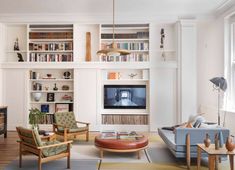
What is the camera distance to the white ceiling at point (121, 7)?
6.40 meters

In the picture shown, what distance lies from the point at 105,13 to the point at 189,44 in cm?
261

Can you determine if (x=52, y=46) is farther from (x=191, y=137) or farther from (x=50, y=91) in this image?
(x=191, y=137)

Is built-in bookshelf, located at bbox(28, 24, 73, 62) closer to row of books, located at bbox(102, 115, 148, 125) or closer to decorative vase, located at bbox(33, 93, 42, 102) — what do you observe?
decorative vase, located at bbox(33, 93, 42, 102)

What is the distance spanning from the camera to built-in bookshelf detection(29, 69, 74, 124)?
7809mm

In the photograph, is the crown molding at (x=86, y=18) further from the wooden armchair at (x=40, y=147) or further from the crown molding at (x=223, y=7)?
the wooden armchair at (x=40, y=147)

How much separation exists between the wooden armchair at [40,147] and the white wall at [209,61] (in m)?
4.64

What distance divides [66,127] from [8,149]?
1347 mm

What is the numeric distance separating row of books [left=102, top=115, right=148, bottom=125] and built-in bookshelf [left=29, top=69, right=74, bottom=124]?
118 cm

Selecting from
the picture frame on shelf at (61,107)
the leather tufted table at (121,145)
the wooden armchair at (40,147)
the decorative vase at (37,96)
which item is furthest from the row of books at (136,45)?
the wooden armchair at (40,147)

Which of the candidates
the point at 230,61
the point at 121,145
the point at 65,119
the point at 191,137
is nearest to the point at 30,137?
the point at 121,145

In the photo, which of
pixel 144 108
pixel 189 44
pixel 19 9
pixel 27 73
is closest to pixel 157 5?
pixel 189 44

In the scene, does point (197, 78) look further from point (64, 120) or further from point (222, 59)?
point (64, 120)

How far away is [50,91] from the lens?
25.7 feet

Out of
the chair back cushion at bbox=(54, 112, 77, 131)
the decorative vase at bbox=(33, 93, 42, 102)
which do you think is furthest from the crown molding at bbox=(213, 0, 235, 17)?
the decorative vase at bbox=(33, 93, 42, 102)
